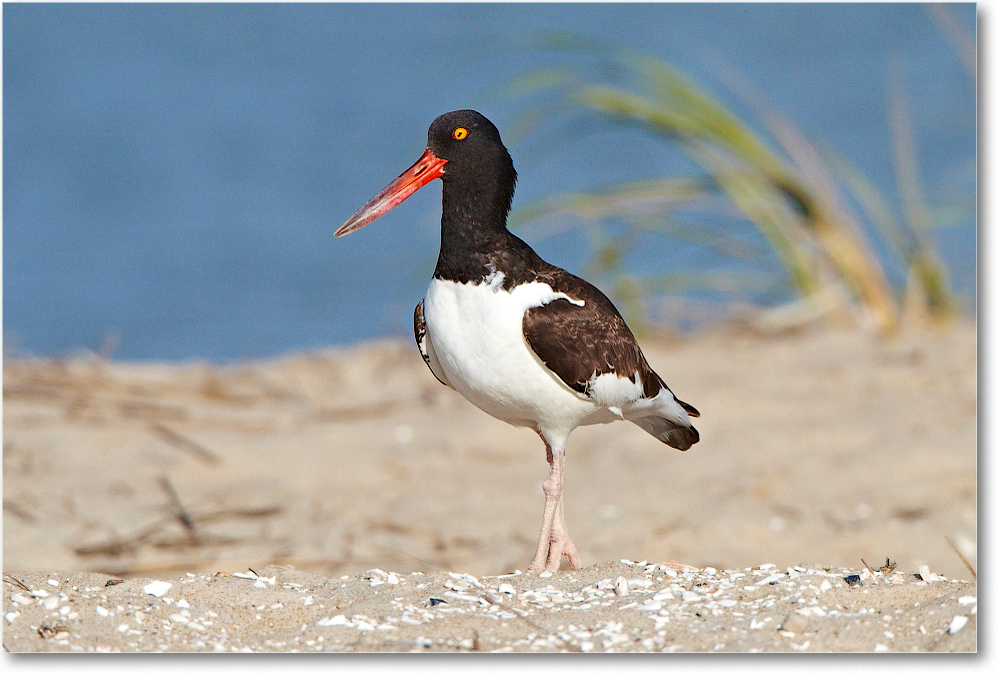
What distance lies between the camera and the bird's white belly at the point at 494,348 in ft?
10.8

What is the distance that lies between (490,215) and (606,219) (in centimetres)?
332

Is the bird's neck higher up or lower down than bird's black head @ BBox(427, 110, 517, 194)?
lower down

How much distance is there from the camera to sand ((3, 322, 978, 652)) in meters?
2.91

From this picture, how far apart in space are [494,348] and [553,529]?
32.1 inches

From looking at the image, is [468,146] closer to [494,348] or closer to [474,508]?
[494,348]

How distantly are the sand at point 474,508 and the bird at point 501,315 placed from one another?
0.57 metres

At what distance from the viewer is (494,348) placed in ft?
10.8

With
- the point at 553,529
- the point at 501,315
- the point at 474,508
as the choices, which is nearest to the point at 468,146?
the point at 501,315

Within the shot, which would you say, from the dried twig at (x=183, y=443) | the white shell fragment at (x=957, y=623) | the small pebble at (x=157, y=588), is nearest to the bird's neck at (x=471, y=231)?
the small pebble at (x=157, y=588)

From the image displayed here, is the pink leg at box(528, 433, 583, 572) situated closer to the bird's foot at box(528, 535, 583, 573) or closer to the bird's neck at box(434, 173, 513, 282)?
the bird's foot at box(528, 535, 583, 573)

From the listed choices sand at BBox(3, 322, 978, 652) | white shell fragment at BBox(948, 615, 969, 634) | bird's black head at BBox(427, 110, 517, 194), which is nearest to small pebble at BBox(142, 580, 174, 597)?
sand at BBox(3, 322, 978, 652)

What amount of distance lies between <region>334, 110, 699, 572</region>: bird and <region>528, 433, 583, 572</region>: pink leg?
0.01 m

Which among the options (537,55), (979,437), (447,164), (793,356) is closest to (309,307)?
(537,55)

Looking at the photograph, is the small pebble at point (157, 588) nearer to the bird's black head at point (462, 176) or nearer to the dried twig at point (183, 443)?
the bird's black head at point (462, 176)
